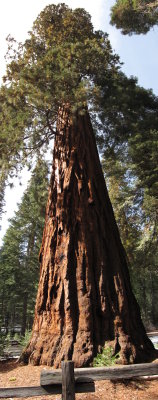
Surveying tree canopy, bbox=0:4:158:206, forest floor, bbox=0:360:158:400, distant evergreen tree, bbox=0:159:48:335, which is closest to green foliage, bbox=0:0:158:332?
tree canopy, bbox=0:4:158:206

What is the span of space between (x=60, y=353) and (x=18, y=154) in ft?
17.8

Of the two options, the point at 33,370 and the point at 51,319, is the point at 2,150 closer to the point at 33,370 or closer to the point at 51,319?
the point at 51,319

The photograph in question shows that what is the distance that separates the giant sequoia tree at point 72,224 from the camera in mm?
6457

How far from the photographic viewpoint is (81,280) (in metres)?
6.87

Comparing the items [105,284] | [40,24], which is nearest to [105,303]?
[105,284]

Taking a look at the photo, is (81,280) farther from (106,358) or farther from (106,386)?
(106,386)

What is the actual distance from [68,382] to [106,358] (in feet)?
7.21

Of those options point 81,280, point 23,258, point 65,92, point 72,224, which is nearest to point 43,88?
point 65,92

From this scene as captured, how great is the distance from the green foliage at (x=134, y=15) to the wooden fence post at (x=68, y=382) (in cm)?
1132

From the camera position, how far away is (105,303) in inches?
263

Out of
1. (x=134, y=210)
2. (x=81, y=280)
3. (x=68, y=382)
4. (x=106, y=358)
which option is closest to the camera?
(x=68, y=382)

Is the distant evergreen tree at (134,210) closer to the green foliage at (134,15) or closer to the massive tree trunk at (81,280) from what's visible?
the massive tree trunk at (81,280)

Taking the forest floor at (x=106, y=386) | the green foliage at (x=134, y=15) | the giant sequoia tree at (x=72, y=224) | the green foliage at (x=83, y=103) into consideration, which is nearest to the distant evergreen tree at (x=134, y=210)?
the green foliage at (x=83, y=103)

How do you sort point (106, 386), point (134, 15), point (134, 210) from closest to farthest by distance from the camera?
point (106, 386) → point (134, 15) → point (134, 210)
